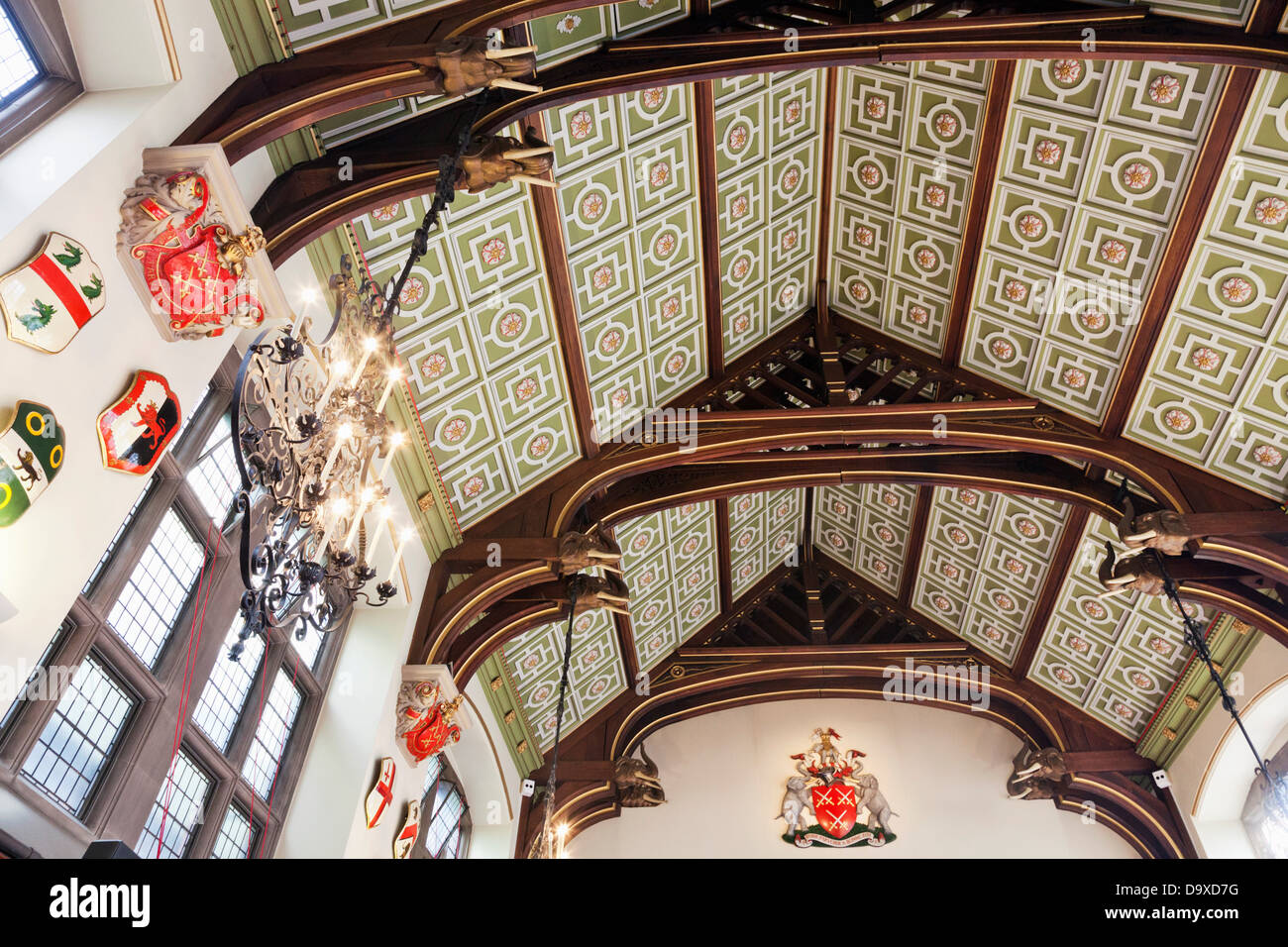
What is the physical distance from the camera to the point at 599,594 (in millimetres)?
9211

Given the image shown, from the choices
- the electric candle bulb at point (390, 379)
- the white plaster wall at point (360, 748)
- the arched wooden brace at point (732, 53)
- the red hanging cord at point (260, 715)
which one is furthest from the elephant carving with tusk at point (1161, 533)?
the red hanging cord at point (260, 715)

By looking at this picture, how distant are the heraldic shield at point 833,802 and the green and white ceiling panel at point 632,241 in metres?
6.00

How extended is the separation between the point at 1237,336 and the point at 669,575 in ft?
22.3

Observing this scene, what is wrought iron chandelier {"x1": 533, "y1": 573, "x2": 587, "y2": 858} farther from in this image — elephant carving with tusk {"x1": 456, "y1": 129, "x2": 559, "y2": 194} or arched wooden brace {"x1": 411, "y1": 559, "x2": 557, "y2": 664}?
elephant carving with tusk {"x1": 456, "y1": 129, "x2": 559, "y2": 194}

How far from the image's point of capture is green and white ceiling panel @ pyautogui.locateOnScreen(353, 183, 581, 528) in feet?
23.5

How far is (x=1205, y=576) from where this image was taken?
8.90 metres

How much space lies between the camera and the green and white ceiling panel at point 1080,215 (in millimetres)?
7453

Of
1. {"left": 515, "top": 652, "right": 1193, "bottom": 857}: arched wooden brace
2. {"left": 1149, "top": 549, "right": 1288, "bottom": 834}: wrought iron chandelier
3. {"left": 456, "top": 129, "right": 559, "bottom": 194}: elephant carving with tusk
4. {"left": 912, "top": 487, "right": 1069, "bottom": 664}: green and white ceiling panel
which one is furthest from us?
{"left": 515, "top": 652, "right": 1193, "bottom": 857}: arched wooden brace

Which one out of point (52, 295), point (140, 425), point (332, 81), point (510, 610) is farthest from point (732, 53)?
point (510, 610)

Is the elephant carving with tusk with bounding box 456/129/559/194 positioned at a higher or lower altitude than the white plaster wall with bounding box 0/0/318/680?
higher

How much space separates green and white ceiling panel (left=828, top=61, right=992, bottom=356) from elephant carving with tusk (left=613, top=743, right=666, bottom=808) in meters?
6.48

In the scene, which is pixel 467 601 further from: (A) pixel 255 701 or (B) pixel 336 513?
(B) pixel 336 513

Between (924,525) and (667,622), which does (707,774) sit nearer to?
(667,622)

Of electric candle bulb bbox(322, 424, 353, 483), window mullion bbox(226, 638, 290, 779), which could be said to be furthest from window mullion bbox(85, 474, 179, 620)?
window mullion bbox(226, 638, 290, 779)
